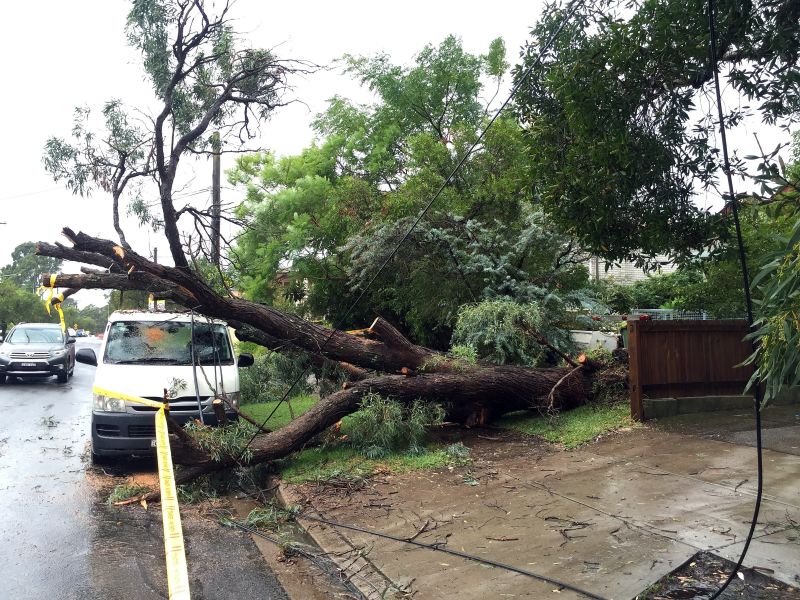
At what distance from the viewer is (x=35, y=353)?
1767 cm

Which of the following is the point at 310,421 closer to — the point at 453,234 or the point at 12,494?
the point at 12,494

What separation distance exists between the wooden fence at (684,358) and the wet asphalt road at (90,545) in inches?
219

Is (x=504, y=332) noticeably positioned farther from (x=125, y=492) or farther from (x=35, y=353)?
(x=35, y=353)

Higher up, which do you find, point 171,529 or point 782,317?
point 782,317

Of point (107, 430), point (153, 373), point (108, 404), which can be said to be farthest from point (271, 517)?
point (153, 373)

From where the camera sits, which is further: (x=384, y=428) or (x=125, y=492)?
(x=384, y=428)

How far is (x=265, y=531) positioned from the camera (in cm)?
584

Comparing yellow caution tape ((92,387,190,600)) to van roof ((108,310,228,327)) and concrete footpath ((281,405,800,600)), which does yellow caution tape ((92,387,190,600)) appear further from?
van roof ((108,310,228,327))

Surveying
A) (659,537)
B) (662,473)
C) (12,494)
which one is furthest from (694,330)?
(12,494)

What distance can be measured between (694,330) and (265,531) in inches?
261

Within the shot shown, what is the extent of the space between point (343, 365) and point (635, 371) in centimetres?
391

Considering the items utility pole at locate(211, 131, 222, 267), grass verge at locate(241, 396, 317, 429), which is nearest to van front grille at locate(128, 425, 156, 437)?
grass verge at locate(241, 396, 317, 429)

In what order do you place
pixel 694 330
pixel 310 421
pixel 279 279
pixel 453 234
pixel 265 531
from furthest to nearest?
pixel 279 279 → pixel 453 234 → pixel 694 330 → pixel 310 421 → pixel 265 531

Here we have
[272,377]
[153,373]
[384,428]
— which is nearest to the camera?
[384,428]
